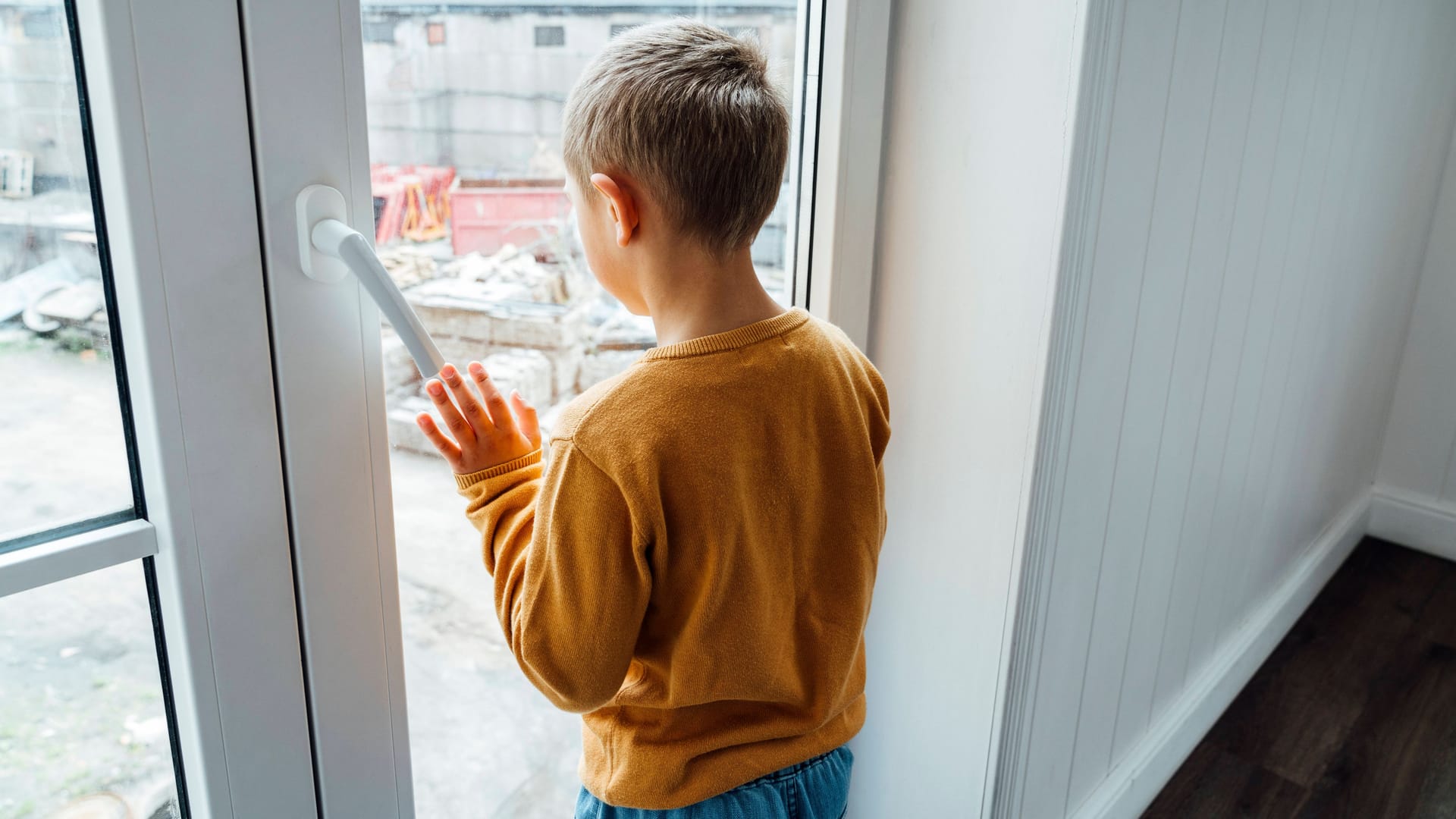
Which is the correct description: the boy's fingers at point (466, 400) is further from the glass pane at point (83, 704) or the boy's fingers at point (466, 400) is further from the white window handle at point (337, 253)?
the glass pane at point (83, 704)

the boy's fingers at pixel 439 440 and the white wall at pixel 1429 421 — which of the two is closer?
the boy's fingers at pixel 439 440

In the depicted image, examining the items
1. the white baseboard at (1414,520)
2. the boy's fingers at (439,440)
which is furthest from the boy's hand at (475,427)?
the white baseboard at (1414,520)

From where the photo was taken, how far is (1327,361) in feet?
7.12

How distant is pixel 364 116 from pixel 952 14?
27.2 inches

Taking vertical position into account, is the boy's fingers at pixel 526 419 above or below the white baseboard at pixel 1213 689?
above

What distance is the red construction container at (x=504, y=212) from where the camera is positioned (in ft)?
3.00

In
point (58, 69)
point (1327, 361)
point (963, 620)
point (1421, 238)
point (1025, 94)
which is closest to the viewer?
point (58, 69)

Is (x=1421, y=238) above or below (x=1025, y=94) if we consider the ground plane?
below

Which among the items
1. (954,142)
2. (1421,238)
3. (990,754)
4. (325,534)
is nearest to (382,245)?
(325,534)

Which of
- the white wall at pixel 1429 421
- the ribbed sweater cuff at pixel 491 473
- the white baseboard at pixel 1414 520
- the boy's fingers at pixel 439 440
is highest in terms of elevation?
the boy's fingers at pixel 439 440

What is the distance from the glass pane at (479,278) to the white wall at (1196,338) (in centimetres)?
41

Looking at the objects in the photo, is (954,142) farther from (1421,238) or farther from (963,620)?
(1421,238)

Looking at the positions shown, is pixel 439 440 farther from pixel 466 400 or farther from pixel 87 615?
pixel 87 615

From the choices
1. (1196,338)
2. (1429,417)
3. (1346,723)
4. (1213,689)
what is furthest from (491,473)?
(1429,417)
